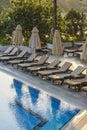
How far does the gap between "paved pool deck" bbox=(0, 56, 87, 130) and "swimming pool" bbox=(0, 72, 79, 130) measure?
25cm

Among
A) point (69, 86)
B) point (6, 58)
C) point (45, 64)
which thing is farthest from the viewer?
point (6, 58)

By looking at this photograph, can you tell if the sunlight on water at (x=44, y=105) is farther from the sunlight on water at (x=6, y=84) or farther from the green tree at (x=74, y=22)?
the green tree at (x=74, y=22)

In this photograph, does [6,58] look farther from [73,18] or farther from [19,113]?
[73,18]

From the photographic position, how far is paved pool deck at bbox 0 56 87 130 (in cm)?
927

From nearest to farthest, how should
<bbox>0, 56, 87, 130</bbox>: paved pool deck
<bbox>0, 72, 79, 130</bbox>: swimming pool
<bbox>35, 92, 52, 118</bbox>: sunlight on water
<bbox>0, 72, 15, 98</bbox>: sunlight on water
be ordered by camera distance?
<bbox>0, 56, 87, 130</bbox>: paved pool deck, <bbox>0, 72, 79, 130</bbox>: swimming pool, <bbox>35, 92, 52, 118</bbox>: sunlight on water, <bbox>0, 72, 15, 98</bbox>: sunlight on water

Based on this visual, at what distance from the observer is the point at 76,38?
77.5 feet

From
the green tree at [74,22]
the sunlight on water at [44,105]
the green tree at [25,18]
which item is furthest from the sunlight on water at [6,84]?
the green tree at [74,22]

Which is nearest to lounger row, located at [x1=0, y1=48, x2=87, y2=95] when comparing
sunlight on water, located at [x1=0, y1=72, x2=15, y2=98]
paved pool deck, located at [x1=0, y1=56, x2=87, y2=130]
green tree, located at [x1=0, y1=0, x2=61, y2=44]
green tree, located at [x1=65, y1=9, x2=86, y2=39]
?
paved pool deck, located at [x1=0, y1=56, x2=87, y2=130]

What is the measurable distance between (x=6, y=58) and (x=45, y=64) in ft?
8.93

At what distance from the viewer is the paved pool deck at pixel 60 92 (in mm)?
9275

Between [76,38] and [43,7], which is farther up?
[43,7]

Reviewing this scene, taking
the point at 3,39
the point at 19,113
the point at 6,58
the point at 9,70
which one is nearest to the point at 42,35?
the point at 3,39

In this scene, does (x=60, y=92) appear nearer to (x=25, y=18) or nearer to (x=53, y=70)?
(x=53, y=70)

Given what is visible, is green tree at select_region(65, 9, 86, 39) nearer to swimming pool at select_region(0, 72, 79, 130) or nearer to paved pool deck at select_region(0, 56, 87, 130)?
paved pool deck at select_region(0, 56, 87, 130)
